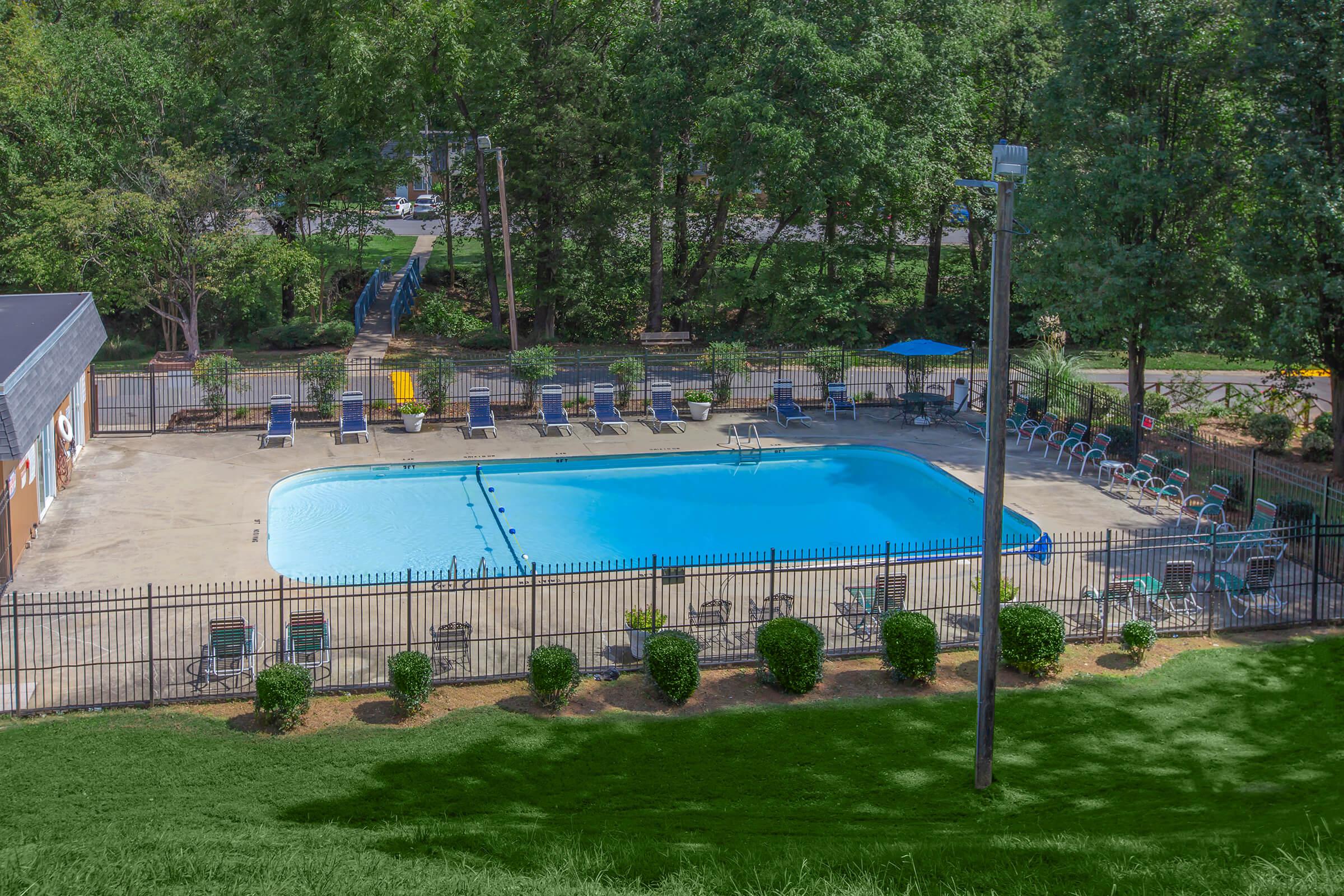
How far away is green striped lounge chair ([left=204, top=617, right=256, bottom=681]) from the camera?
16.3 metres

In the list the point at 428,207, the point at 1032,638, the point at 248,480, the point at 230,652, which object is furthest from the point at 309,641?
the point at 428,207

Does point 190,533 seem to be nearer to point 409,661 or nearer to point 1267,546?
point 409,661

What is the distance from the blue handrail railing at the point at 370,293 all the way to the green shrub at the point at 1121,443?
26073mm

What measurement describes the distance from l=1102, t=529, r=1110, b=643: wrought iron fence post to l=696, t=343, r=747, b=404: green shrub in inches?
623

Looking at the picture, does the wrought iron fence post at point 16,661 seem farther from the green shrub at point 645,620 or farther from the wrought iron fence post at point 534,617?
the green shrub at point 645,620

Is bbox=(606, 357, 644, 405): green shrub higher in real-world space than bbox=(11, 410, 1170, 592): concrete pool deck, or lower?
higher

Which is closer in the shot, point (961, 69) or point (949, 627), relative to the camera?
point (949, 627)

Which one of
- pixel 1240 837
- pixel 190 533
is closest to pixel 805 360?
pixel 190 533

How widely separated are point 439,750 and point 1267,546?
14501 mm

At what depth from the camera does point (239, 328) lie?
149 ft

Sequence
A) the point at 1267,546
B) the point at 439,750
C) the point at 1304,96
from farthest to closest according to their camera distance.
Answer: the point at 1304,96, the point at 1267,546, the point at 439,750

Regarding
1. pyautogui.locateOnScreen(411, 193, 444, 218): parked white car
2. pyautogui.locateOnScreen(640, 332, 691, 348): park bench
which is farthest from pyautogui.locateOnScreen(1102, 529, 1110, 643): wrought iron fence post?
pyautogui.locateOnScreen(411, 193, 444, 218): parked white car

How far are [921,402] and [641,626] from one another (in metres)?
16.7

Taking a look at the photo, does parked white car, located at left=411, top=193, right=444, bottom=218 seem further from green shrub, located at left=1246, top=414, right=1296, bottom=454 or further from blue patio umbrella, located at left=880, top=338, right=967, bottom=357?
green shrub, located at left=1246, top=414, right=1296, bottom=454
